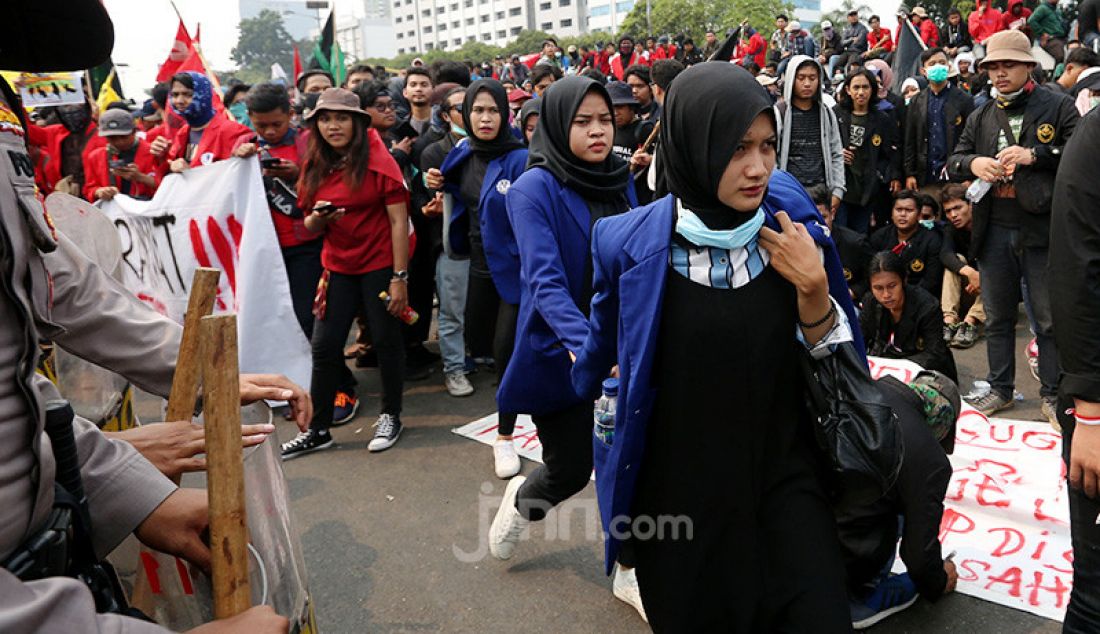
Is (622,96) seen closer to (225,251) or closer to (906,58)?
(225,251)

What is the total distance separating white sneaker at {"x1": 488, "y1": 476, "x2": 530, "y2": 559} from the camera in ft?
11.2

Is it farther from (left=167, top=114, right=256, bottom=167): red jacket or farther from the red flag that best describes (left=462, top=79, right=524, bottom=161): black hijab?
the red flag

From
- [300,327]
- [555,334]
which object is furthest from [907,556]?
[300,327]

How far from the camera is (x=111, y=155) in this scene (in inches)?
245

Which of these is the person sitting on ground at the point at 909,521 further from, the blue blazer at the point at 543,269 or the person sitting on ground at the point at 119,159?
the person sitting on ground at the point at 119,159

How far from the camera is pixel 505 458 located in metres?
4.34

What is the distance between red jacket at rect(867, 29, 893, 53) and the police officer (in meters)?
16.9

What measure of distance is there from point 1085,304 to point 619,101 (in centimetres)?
442

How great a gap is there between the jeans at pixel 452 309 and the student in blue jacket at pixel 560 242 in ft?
8.44

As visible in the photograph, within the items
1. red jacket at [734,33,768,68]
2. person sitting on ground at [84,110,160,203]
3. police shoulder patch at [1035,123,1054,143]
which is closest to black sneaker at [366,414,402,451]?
person sitting on ground at [84,110,160,203]

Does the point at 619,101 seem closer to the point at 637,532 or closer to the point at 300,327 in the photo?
the point at 300,327

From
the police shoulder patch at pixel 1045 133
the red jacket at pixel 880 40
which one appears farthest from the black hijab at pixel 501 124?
the red jacket at pixel 880 40

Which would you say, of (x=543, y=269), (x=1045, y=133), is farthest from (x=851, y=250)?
(x=543, y=269)

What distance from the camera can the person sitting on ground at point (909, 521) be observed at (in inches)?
103
